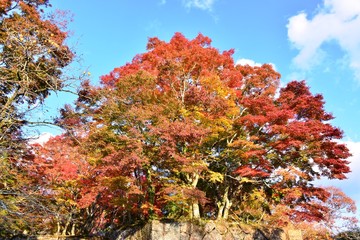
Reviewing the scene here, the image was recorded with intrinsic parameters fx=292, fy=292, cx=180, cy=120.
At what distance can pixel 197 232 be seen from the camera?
13.3 meters

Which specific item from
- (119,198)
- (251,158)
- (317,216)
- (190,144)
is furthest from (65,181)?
(317,216)

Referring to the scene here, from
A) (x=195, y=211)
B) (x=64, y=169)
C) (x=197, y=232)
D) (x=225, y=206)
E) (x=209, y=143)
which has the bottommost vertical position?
(x=197, y=232)

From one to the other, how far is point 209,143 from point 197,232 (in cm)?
444

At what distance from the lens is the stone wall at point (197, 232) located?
13.0 meters

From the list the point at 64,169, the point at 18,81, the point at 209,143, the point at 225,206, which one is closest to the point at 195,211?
the point at 225,206

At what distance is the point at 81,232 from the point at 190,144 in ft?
32.4

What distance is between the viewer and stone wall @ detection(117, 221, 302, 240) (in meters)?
13.0

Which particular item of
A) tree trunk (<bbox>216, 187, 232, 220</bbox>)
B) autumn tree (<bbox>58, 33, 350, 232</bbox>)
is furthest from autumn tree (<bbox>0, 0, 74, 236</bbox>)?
tree trunk (<bbox>216, 187, 232, 220</bbox>)

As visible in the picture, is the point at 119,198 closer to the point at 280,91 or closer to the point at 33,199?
the point at 33,199

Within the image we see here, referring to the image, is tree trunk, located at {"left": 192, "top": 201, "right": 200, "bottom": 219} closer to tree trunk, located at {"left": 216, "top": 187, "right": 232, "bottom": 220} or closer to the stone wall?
the stone wall

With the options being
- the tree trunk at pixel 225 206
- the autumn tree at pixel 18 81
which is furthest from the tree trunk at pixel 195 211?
the autumn tree at pixel 18 81

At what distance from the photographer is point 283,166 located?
1545 centimetres

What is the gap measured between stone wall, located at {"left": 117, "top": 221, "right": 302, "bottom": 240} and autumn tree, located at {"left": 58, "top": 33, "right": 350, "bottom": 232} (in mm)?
949

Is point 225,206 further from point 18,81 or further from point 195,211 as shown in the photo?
point 18,81
